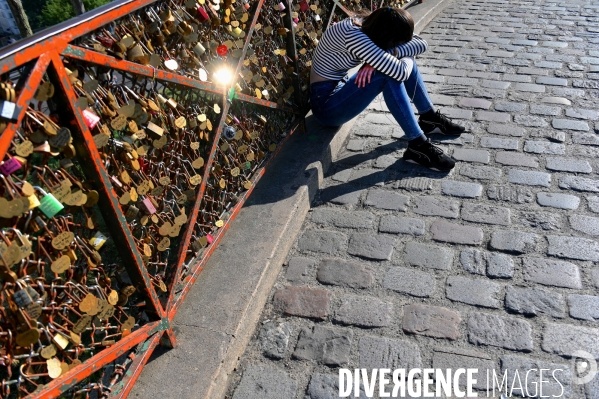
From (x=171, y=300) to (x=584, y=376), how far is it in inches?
72.2

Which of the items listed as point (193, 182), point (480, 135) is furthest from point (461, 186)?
point (193, 182)

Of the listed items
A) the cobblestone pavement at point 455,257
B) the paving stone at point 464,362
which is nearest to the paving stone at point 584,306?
the cobblestone pavement at point 455,257

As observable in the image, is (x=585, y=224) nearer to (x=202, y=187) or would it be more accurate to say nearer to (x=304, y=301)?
(x=304, y=301)

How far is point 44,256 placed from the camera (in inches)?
69.8

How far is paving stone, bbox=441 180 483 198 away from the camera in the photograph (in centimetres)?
344

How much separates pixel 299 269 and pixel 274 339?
1.68 ft

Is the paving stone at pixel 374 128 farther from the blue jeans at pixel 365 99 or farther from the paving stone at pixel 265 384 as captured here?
the paving stone at pixel 265 384

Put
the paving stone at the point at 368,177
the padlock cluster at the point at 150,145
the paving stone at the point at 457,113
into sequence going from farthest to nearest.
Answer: the paving stone at the point at 457,113
the paving stone at the point at 368,177
the padlock cluster at the point at 150,145

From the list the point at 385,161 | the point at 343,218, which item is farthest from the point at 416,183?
the point at 343,218

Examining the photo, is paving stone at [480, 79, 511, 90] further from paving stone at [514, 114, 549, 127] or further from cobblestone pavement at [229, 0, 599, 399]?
paving stone at [514, 114, 549, 127]

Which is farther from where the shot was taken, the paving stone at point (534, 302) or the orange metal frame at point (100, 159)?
the paving stone at point (534, 302)

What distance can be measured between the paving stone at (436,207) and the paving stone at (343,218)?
32 cm

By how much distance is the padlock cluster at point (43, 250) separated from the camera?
159cm

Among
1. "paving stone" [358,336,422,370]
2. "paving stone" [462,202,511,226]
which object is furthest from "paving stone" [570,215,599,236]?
"paving stone" [358,336,422,370]
